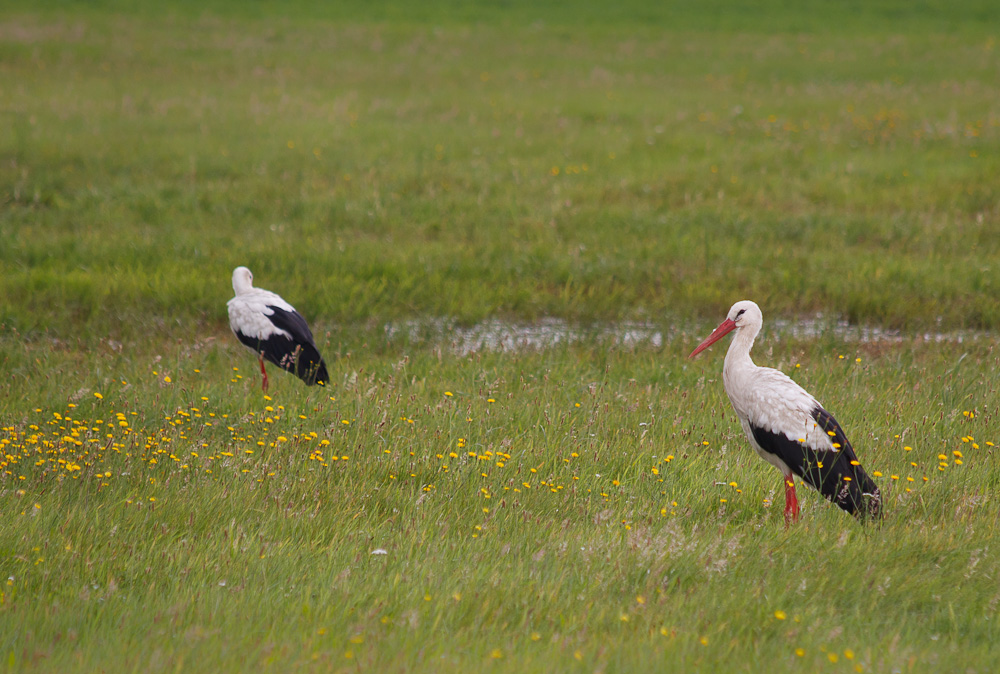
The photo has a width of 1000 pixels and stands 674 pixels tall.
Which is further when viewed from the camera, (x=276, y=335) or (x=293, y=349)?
(x=276, y=335)

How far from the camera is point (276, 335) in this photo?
6.66 meters

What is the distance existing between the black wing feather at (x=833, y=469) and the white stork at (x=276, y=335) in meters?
3.27

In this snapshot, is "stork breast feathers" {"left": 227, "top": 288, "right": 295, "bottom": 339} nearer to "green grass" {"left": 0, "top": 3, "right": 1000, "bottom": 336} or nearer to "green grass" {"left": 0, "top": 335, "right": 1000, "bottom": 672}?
"green grass" {"left": 0, "top": 335, "right": 1000, "bottom": 672}

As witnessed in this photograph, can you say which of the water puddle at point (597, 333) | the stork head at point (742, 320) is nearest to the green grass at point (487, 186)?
the water puddle at point (597, 333)

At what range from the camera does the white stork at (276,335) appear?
6.39 m

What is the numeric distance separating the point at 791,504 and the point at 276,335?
3.94 metres

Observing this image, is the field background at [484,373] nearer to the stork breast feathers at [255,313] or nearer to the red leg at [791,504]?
the red leg at [791,504]

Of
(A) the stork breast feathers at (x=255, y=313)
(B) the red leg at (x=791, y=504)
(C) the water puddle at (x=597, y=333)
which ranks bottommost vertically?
(C) the water puddle at (x=597, y=333)

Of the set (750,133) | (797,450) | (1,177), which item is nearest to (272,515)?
(797,450)

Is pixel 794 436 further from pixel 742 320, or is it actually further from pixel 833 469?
pixel 742 320

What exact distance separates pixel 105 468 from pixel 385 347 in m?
3.39

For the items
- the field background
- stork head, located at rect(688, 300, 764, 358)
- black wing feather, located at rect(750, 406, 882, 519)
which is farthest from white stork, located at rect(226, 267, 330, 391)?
black wing feather, located at rect(750, 406, 882, 519)

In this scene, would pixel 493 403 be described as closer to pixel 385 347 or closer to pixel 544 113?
pixel 385 347

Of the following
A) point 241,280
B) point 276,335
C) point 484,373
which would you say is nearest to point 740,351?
point 484,373
